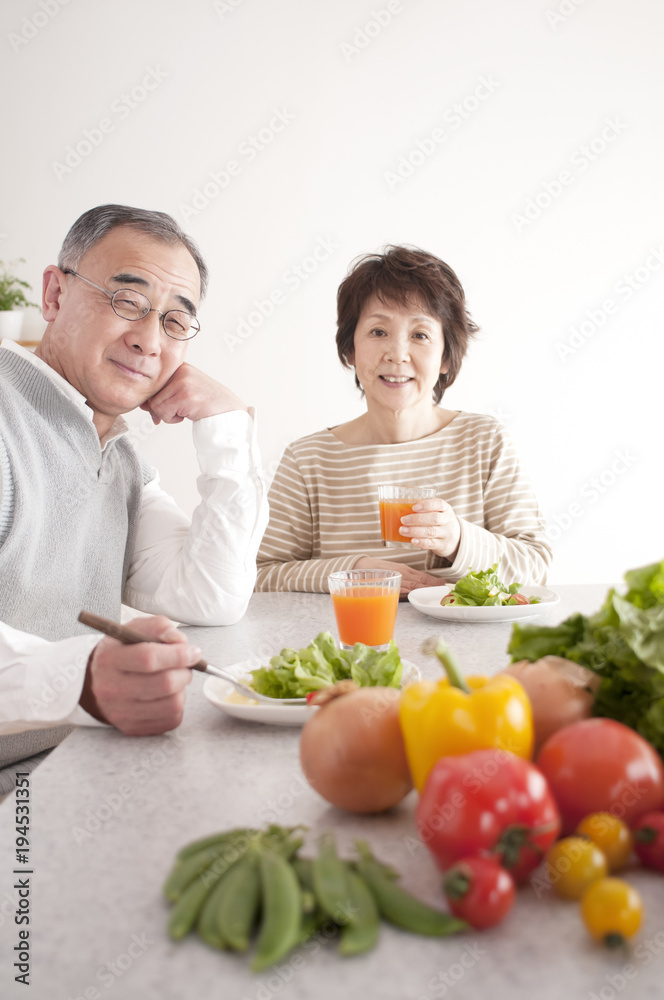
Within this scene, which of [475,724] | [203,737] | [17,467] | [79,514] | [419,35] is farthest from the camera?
[419,35]

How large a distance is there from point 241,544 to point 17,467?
51 cm

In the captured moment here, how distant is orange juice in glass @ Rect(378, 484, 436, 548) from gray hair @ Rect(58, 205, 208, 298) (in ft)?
2.51

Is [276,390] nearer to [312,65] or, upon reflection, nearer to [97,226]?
[312,65]

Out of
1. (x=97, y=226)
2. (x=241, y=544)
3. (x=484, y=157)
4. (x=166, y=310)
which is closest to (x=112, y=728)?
(x=241, y=544)

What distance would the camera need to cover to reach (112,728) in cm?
101

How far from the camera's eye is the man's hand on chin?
67.9 inches
